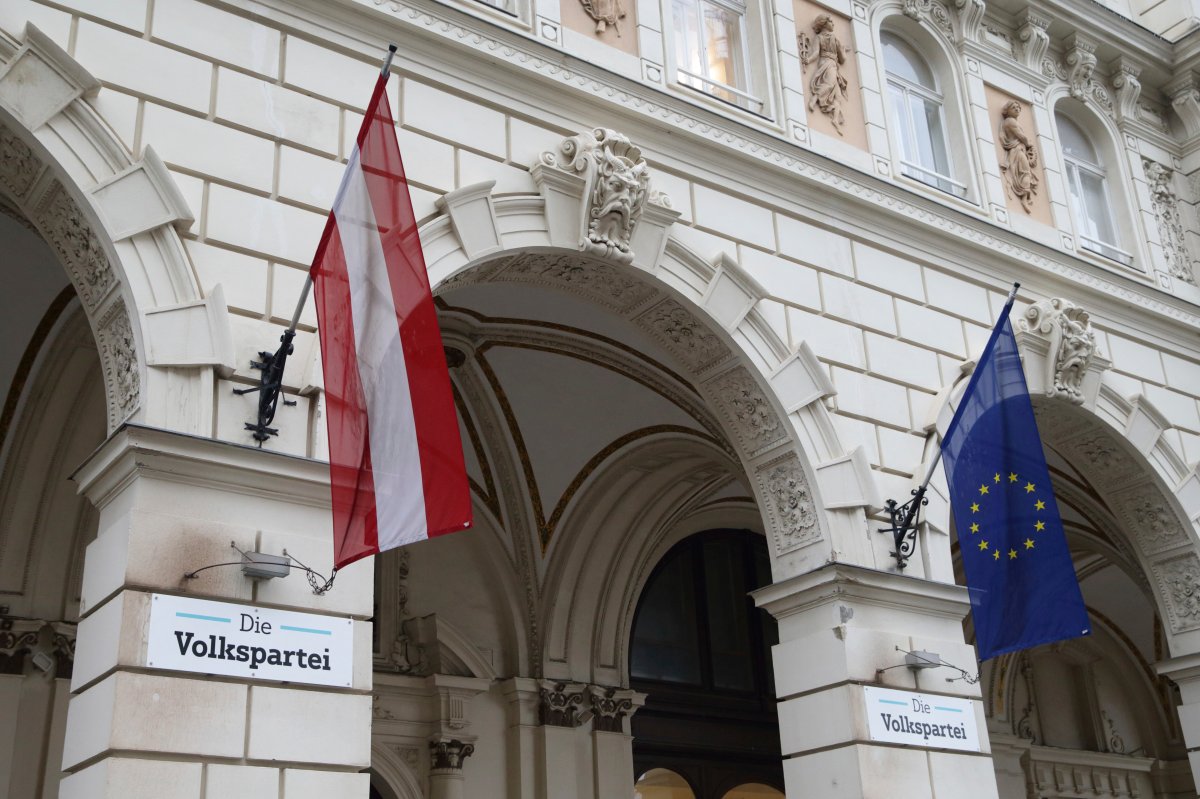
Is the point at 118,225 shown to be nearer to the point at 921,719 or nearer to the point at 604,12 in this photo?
the point at 604,12

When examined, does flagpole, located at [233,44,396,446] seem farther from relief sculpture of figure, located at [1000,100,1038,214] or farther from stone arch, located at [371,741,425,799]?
relief sculpture of figure, located at [1000,100,1038,214]

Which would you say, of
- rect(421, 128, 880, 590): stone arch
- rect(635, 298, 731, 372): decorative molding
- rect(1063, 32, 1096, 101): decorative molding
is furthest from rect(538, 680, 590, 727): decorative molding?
rect(1063, 32, 1096, 101): decorative molding

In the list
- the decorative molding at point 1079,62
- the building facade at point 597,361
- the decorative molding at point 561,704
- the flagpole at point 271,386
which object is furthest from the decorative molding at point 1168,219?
the flagpole at point 271,386

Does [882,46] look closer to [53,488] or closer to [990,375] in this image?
[990,375]

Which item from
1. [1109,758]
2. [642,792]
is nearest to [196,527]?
[642,792]

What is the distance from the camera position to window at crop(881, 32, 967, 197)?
534 inches

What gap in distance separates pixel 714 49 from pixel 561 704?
688 centimetres

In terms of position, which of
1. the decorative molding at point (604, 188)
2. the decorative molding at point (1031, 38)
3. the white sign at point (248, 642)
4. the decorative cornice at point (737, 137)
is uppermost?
the decorative molding at point (1031, 38)

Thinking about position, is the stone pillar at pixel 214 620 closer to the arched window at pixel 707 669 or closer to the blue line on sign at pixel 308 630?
the blue line on sign at pixel 308 630

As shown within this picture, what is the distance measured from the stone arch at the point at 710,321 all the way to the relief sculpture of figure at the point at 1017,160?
4307 millimetres

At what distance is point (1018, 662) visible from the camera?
20.1 meters

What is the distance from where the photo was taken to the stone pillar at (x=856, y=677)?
10.1m

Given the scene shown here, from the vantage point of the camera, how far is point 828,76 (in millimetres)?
12773

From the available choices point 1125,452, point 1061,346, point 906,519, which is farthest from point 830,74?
point 1125,452
